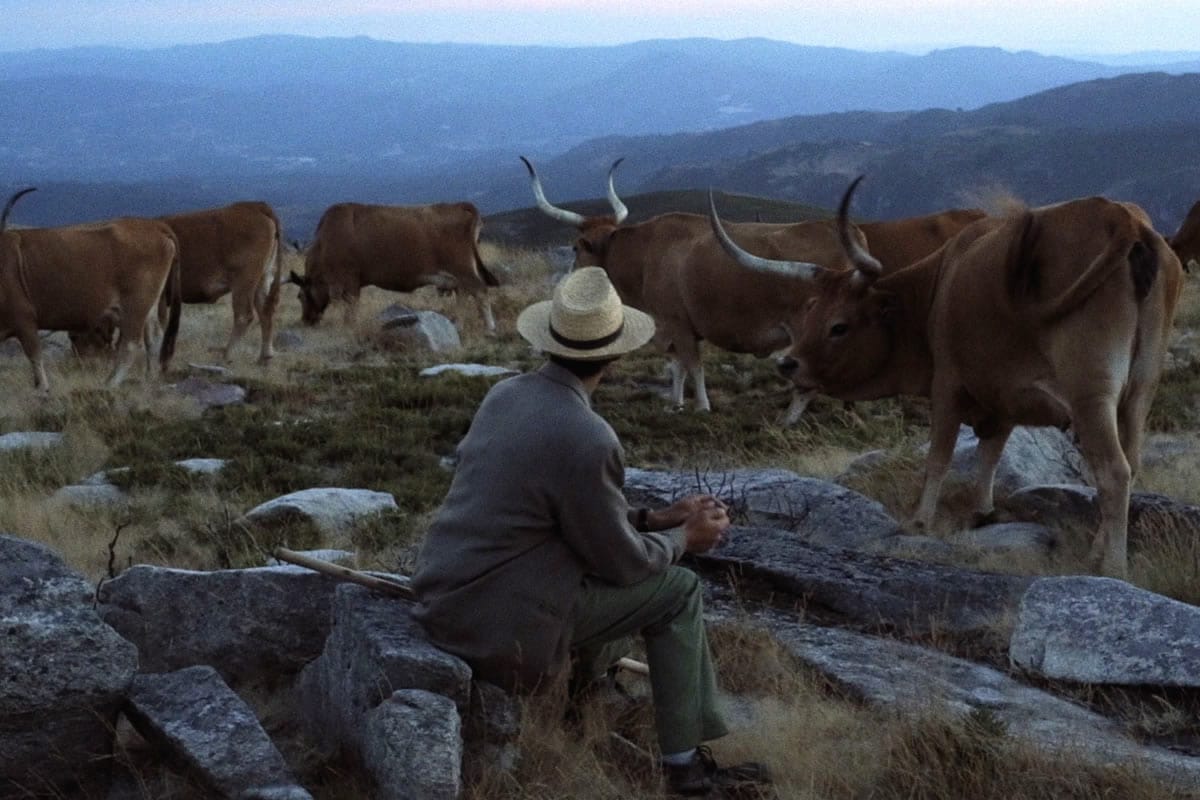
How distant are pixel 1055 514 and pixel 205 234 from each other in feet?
38.0

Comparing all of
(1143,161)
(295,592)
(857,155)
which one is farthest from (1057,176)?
(295,592)

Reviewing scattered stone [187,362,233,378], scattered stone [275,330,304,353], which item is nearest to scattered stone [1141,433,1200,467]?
scattered stone [187,362,233,378]

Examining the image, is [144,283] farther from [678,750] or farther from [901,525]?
[678,750]

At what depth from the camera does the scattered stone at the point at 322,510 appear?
877 cm

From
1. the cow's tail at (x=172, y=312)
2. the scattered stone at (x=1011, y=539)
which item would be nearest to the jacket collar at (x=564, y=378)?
the scattered stone at (x=1011, y=539)

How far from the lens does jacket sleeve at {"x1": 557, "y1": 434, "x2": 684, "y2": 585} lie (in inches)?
189

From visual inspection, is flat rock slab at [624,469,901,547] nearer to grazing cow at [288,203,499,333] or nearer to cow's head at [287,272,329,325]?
grazing cow at [288,203,499,333]

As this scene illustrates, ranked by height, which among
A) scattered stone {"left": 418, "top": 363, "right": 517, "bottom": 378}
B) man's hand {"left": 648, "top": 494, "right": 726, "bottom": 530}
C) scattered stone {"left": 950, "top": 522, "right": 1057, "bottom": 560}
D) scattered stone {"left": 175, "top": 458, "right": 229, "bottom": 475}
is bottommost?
scattered stone {"left": 418, "top": 363, "right": 517, "bottom": 378}

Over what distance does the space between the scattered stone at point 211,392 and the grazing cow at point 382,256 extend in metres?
5.50

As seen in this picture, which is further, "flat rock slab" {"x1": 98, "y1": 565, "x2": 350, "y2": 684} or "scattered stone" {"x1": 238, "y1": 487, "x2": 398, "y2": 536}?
"scattered stone" {"x1": 238, "y1": 487, "x2": 398, "y2": 536}

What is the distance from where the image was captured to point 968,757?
476 cm

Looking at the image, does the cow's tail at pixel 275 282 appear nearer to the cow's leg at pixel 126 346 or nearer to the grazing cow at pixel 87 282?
the grazing cow at pixel 87 282

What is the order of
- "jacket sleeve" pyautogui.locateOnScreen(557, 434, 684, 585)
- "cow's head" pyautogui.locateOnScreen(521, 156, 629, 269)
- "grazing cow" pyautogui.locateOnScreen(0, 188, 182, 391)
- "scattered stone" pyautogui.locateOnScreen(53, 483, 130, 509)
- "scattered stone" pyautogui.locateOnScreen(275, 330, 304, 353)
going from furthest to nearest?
"scattered stone" pyautogui.locateOnScreen(275, 330, 304, 353), "cow's head" pyautogui.locateOnScreen(521, 156, 629, 269), "grazing cow" pyautogui.locateOnScreen(0, 188, 182, 391), "scattered stone" pyautogui.locateOnScreen(53, 483, 130, 509), "jacket sleeve" pyautogui.locateOnScreen(557, 434, 684, 585)

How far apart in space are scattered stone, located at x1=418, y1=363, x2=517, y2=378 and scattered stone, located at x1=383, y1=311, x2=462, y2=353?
5.99 feet
